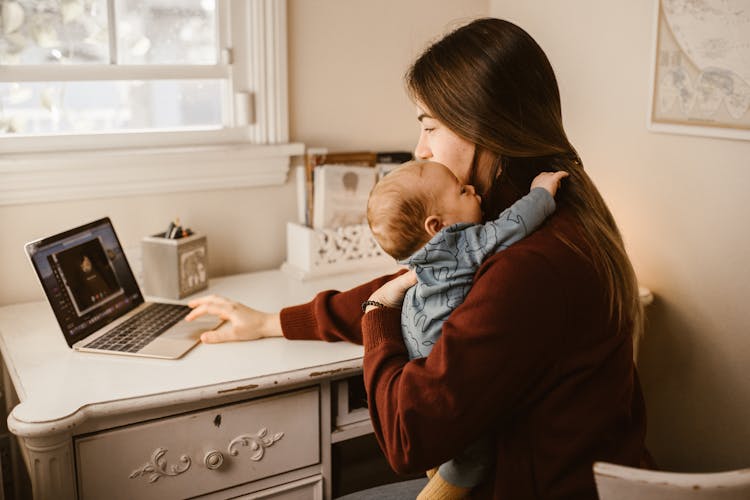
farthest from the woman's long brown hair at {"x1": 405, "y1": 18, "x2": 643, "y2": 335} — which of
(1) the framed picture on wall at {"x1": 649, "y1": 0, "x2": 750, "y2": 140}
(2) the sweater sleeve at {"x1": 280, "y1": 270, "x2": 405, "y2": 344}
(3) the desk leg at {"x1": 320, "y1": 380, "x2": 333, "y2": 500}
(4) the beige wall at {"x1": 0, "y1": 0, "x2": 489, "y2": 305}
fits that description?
(4) the beige wall at {"x1": 0, "y1": 0, "x2": 489, "y2": 305}

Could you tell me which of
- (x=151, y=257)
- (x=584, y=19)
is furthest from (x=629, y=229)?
(x=151, y=257)

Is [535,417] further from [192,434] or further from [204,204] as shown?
[204,204]

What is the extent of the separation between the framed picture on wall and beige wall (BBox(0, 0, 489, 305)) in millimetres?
544

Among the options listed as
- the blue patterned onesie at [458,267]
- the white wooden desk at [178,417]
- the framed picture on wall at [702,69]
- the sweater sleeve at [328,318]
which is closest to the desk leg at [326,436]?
the white wooden desk at [178,417]

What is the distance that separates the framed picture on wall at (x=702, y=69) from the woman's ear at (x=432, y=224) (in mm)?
908

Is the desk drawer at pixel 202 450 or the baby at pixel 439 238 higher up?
the baby at pixel 439 238

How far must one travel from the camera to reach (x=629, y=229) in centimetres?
206

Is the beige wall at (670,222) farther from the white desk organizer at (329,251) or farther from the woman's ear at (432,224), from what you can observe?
the woman's ear at (432,224)

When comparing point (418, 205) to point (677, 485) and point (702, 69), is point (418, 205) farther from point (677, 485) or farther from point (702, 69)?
point (702, 69)

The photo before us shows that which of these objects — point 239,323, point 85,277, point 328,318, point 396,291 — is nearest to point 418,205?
point 396,291

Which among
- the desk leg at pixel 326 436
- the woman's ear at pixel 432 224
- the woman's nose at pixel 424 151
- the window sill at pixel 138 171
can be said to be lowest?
the desk leg at pixel 326 436

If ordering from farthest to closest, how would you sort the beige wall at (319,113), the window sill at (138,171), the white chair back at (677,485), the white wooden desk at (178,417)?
the beige wall at (319,113) < the window sill at (138,171) < the white wooden desk at (178,417) < the white chair back at (677,485)

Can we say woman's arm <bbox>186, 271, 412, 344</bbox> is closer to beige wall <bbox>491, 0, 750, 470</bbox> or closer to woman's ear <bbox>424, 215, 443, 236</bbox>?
woman's ear <bbox>424, 215, 443, 236</bbox>

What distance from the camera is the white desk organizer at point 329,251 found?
6.63 ft
